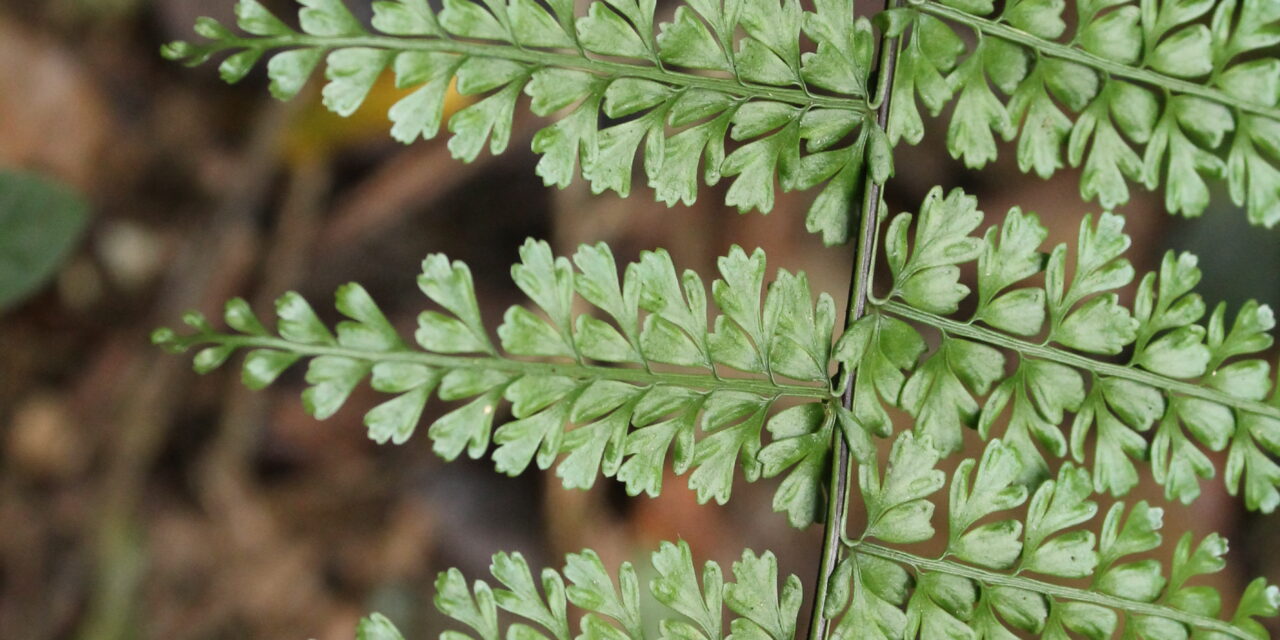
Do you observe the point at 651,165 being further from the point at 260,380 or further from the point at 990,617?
the point at 990,617

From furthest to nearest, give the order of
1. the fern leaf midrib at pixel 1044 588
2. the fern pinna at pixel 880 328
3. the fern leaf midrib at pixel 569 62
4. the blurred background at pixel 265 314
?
the blurred background at pixel 265 314, the fern leaf midrib at pixel 1044 588, the fern pinna at pixel 880 328, the fern leaf midrib at pixel 569 62

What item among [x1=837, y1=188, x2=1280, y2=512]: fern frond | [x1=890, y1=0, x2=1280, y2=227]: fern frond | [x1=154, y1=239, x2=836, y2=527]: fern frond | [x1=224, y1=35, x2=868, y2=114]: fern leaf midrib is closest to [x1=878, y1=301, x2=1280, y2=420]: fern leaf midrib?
[x1=837, y1=188, x2=1280, y2=512]: fern frond

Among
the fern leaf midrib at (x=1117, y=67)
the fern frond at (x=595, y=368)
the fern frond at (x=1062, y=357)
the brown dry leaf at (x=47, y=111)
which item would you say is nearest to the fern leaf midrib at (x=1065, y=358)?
the fern frond at (x=1062, y=357)

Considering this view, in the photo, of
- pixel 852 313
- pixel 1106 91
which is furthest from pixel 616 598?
pixel 1106 91

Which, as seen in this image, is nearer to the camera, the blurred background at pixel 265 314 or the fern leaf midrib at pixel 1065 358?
the fern leaf midrib at pixel 1065 358

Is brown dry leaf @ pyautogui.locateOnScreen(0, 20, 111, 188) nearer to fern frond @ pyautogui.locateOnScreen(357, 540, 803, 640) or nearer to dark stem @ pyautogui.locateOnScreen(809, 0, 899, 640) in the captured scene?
fern frond @ pyautogui.locateOnScreen(357, 540, 803, 640)

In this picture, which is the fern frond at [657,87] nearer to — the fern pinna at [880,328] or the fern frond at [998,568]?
the fern pinna at [880,328]

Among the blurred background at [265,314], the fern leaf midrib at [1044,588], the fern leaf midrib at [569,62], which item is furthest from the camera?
the blurred background at [265,314]

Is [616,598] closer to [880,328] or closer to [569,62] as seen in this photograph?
[880,328]
